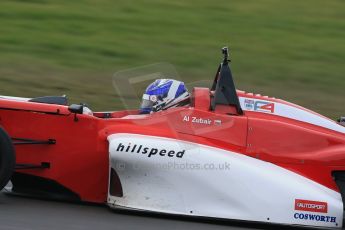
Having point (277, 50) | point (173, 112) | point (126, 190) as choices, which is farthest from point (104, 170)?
point (277, 50)

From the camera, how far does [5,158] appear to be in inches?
220

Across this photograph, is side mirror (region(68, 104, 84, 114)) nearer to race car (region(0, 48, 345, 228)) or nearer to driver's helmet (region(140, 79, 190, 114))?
race car (region(0, 48, 345, 228))

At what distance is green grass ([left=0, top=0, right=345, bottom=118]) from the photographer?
35.7 ft

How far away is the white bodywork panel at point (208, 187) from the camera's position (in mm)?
5680

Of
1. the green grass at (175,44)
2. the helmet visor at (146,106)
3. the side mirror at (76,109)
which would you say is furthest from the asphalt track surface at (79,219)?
the green grass at (175,44)

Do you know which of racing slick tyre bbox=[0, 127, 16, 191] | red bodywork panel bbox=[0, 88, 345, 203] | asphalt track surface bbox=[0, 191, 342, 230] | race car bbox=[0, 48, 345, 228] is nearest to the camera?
asphalt track surface bbox=[0, 191, 342, 230]

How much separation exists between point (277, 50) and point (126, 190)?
24.0 ft

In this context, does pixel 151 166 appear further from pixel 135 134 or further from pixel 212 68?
pixel 212 68

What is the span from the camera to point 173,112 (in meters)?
6.00

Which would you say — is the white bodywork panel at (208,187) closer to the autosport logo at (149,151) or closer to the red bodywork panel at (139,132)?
the autosport logo at (149,151)

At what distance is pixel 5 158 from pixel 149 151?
117 centimetres

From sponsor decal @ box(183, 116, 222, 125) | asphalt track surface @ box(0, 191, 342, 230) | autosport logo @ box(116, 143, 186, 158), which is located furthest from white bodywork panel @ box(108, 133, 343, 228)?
sponsor decal @ box(183, 116, 222, 125)

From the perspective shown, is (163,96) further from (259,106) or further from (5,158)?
(5,158)

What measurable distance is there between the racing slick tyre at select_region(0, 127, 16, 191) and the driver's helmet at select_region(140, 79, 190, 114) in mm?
1330
